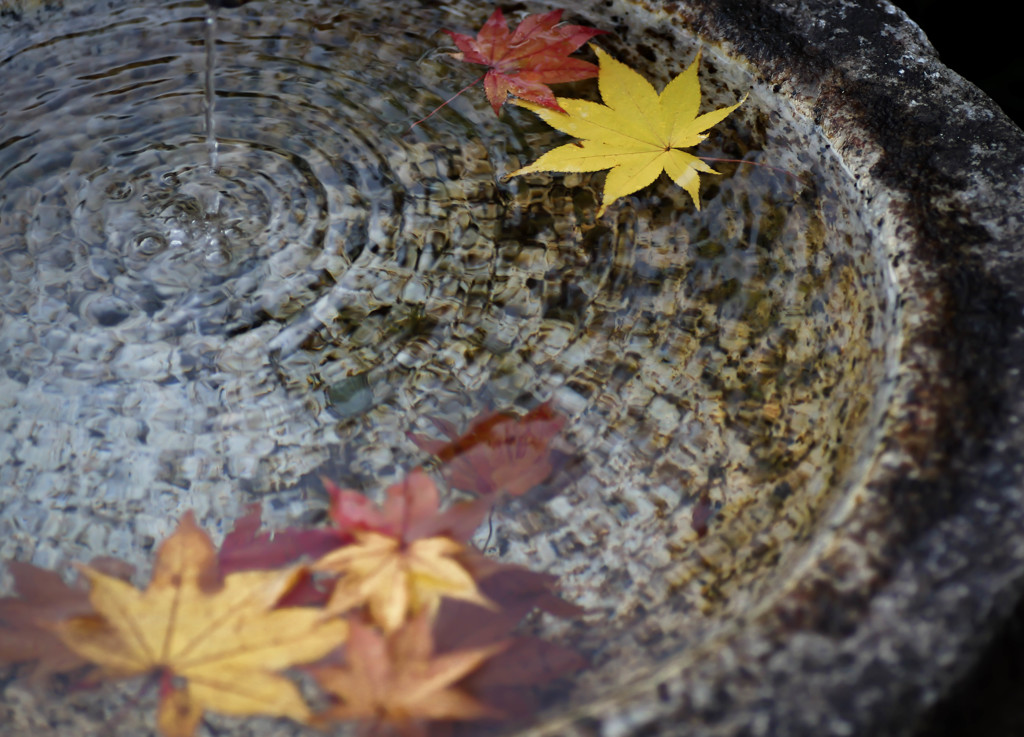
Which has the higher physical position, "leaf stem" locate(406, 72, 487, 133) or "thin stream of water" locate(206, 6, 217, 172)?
"leaf stem" locate(406, 72, 487, 133)

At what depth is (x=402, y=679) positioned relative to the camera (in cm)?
94

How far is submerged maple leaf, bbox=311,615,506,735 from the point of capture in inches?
36.2

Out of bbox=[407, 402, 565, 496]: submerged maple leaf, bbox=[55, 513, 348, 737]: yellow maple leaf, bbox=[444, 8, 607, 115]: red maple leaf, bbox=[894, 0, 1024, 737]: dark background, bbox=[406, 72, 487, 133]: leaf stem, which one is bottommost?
bbox=[55, 513, 348, 737]: yellow maple leaf

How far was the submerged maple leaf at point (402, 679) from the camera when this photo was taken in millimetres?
919

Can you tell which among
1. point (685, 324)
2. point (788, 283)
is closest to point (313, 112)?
point (685, 324)

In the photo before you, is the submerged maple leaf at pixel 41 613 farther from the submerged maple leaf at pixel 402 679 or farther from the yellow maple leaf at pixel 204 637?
the submerged maple leaf at pixel 402 679

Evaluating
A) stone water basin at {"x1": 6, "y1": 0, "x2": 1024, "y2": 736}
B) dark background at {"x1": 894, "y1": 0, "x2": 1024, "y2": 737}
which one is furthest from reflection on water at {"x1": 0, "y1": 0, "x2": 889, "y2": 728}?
dark background at {"x1": 894, "y1": 0, "x2": 1024, "y2": 737}

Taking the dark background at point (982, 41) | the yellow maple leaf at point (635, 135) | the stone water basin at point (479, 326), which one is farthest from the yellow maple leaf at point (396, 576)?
the dark background at point (982, 41)

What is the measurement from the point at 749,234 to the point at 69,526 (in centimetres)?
115

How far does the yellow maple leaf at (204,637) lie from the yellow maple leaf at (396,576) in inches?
1.8

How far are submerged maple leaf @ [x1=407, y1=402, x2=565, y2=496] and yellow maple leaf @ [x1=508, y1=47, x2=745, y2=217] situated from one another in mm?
429

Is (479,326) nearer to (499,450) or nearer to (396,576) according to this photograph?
(499,450)

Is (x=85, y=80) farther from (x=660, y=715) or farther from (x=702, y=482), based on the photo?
(x=660, y=715)

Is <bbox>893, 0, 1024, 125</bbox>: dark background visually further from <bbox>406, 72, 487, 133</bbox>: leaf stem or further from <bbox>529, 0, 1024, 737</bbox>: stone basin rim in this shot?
<bbox>406, 72, 487, 133</bbox>: leaf stem
